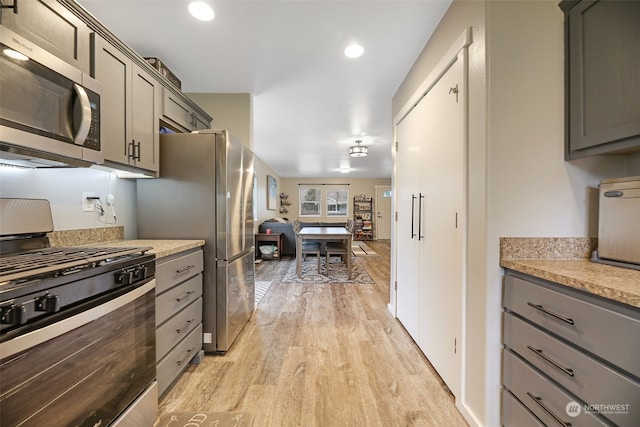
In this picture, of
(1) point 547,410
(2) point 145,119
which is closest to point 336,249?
(2) point 145,119

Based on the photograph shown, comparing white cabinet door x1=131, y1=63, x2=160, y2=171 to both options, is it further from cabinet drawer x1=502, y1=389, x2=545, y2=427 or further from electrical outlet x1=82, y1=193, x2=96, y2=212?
cabinet drawer x1=502, y1=389, x2=545, y2=427

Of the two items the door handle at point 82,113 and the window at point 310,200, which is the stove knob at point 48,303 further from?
the window at point 310,200

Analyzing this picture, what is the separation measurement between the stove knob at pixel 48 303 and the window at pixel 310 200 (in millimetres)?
9781

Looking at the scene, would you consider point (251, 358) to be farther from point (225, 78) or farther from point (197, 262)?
point (225, 78)

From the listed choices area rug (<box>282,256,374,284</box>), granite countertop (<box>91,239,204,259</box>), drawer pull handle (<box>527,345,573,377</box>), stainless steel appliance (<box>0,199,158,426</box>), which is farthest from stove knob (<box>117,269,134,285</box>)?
area rug (<box>282,256,374,284</box>)

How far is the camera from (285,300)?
339 cm

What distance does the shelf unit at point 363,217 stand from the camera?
408 inches

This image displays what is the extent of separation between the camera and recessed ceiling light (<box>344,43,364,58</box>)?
6.94 feet

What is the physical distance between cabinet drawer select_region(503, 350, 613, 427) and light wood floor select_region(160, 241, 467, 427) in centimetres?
45

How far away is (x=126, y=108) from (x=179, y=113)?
2.16ft

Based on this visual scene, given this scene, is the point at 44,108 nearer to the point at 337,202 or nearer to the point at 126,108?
the point at 126,108

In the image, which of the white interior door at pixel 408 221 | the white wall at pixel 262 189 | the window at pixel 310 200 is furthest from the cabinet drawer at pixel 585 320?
the window at pixel 310 200

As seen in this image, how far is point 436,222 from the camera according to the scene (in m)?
A: 1.83

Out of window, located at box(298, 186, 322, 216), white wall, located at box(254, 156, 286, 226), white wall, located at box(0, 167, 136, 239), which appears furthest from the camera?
window, located at box(298, 186, 322, 216)
